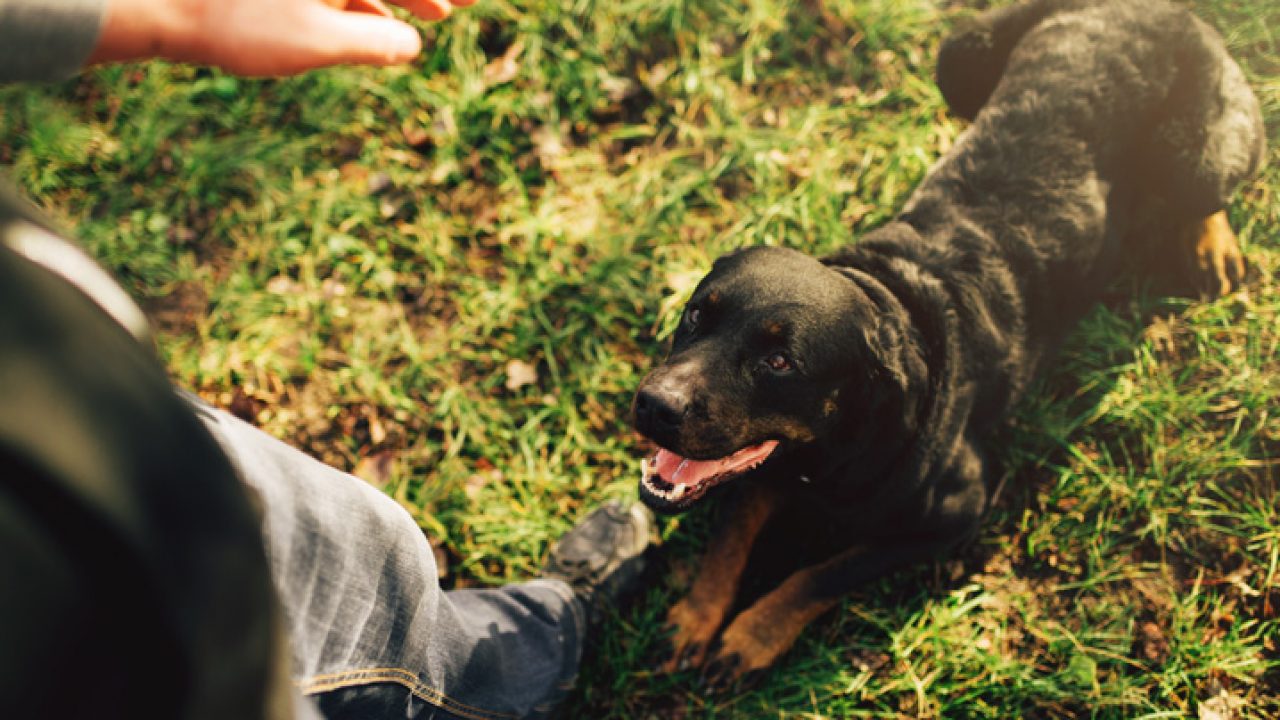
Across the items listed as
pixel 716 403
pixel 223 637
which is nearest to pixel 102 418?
pixel 223 637

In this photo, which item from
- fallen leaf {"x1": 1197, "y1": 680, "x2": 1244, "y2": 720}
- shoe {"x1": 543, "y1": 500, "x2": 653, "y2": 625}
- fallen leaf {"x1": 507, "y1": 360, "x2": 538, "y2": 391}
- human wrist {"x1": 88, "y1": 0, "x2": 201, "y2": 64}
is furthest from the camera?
fallen leaf {"x1": 507, "y1": 360, "x2": 538, "y2": 391}

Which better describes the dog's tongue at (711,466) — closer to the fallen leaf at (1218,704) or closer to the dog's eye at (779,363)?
the dog's eye at (779,363)

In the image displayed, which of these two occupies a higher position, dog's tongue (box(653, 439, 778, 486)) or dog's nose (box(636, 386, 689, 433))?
dog's nose (box(636, 386, 689, 433))

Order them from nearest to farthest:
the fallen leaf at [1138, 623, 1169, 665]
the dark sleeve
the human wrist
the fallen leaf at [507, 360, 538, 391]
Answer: the dark sleeve, the human wrist, the fallen leaf at [1138, 623, 1169, 665], the fallen leaf at [507, 360, 538, 391]

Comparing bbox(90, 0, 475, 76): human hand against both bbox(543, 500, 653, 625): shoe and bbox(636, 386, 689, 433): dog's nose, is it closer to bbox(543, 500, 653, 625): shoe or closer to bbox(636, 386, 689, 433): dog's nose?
bbox(636, 386, 689, 433): dog's nose

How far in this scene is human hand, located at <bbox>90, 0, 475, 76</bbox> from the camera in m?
1.51

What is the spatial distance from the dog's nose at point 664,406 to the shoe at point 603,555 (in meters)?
0.88

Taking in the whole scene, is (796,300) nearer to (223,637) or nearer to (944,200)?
(944,200)

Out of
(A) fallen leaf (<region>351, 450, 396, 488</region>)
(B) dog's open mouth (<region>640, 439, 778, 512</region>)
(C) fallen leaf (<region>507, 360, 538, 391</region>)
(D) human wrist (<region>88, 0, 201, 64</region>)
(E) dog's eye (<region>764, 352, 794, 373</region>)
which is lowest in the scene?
(A) fallen leaf (<region>351, 450, 396, 488</region>)

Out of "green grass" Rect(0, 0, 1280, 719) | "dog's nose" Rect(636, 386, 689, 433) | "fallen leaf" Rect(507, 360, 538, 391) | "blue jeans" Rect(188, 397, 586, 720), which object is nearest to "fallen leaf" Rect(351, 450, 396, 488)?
"green grass" Rect(0, 0, 1280, 719)

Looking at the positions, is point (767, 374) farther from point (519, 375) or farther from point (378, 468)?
point (378, 468)

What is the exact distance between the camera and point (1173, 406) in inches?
123

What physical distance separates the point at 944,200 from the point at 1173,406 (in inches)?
52.8

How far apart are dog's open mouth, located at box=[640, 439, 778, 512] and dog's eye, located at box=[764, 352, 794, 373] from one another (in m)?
0.25
